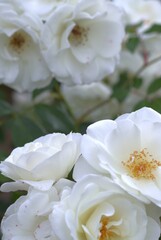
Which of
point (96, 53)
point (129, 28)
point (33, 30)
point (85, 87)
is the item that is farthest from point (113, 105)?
point (33, 30)

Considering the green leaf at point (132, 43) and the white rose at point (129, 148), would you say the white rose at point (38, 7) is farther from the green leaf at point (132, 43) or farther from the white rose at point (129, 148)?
the white rose at point (129, 148)

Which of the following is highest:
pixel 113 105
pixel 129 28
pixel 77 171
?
pixel 77 171

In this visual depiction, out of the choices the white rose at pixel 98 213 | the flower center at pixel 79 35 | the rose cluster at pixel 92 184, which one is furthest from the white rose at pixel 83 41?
the white rose at pixel 98 213

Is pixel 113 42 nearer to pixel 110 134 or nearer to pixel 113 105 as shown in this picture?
pixel 113 105

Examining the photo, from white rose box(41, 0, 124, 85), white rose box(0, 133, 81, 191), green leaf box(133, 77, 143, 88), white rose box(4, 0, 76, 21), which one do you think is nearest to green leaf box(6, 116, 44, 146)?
white rose box(41, 0, 124, 85)

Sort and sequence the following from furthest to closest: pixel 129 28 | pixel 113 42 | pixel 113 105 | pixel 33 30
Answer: pixel 113 105 < pixel 129 28 < pixel 113 42 < pixel 33 30

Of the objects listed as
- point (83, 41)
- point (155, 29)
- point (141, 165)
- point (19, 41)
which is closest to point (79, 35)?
point (83, 41)
